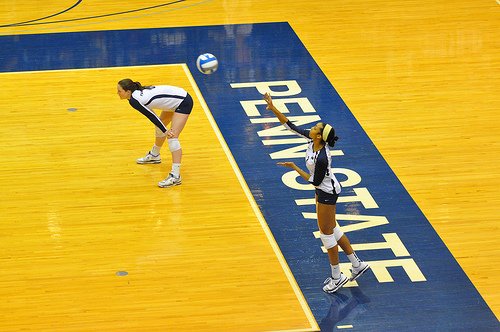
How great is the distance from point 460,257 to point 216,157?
470 cm

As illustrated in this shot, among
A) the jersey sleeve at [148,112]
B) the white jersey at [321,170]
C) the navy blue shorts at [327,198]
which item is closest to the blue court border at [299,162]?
the navy blue shorts at [327,198]

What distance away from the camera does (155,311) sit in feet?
41.7

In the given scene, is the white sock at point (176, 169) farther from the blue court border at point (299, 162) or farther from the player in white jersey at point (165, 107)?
the blue court border at point (299, 162)

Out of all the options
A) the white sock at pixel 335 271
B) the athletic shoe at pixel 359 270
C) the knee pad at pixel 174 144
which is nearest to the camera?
the white sock at pixel 335 271

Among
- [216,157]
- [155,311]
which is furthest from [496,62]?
[155,311]

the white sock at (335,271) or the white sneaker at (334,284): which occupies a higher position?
the white sock at (335,271)

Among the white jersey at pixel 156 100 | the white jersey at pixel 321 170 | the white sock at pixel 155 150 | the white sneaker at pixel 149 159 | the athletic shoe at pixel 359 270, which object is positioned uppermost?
the white jersey at pixel 321 170

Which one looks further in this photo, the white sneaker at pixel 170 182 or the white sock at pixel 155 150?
the white sock at pixel 155 150

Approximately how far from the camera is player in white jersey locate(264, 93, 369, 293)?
502 inches

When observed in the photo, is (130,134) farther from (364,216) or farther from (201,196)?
(364,216)

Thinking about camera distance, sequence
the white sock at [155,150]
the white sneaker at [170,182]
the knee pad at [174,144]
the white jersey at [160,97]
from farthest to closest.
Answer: the white sock at [155,150]
the white sneaker at [170,182]
the knee pad at [174,144]
the white jersey at [160,97]

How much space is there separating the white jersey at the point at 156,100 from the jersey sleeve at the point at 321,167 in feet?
11.2

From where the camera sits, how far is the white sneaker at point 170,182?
52.7 feet

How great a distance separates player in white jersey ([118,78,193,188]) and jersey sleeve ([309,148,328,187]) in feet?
11.2
